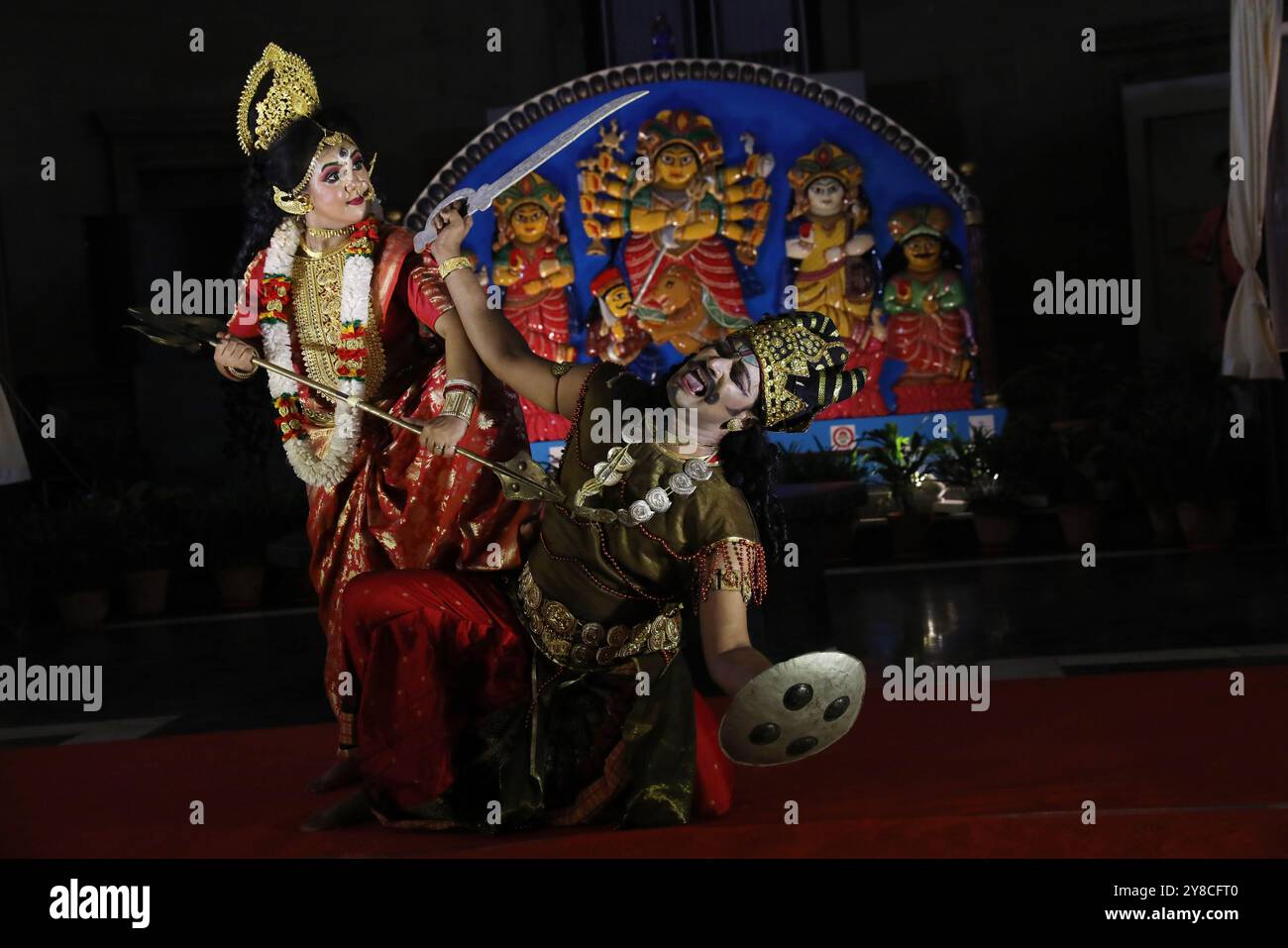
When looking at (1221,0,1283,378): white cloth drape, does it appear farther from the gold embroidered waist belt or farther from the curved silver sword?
the gold embroidered waist belt

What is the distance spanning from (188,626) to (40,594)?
0.89 m

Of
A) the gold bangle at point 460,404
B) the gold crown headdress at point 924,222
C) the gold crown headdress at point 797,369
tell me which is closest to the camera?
the gold crown headdress at point 797,369

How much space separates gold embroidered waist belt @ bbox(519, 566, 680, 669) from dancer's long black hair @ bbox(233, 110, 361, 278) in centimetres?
99

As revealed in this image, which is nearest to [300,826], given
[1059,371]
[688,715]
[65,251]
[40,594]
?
[688,715]

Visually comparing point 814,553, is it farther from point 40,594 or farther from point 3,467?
point 40,594

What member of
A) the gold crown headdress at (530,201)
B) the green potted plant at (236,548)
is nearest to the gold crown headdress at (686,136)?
the gold crown headdress at (530,201)

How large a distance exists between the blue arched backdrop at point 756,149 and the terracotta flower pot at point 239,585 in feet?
4.78

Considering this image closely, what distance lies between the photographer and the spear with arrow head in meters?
2.68

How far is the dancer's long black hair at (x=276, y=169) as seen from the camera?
2.97m

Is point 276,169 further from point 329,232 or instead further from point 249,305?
point 249,305

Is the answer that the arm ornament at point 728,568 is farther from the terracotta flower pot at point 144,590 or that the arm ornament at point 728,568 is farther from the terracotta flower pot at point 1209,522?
the terracotta flower pot at point 144,590

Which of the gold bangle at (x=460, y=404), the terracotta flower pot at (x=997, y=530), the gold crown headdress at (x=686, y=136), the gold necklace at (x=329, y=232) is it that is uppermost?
the gold crown headdress at (x=686, y=136)

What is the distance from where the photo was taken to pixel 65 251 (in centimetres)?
883

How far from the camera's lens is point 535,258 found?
7.62 metres
